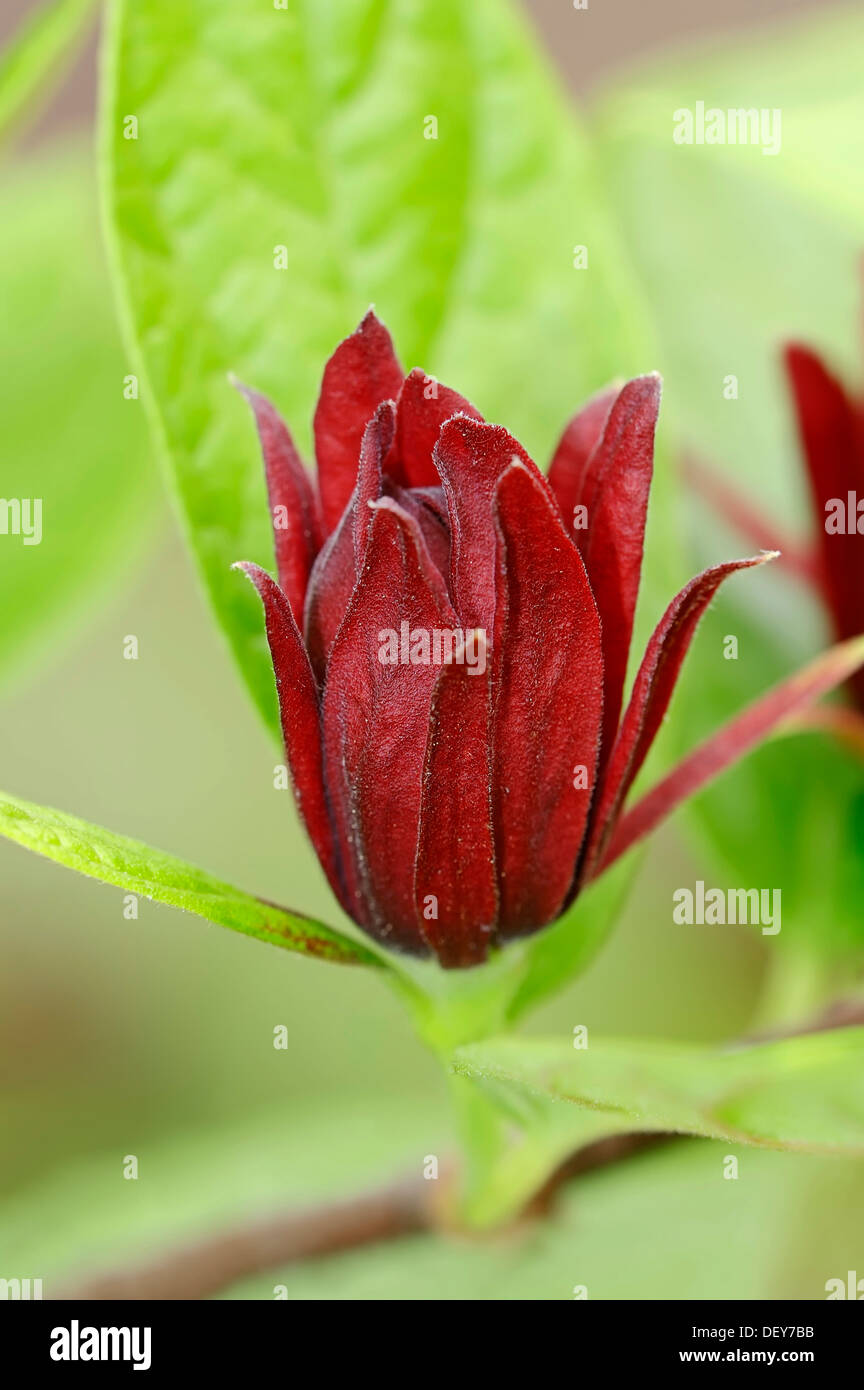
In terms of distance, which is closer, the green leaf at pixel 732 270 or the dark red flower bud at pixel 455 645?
the dark red flower bud at pixel 455 645

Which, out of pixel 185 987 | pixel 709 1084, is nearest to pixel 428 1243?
pixel 709 1084

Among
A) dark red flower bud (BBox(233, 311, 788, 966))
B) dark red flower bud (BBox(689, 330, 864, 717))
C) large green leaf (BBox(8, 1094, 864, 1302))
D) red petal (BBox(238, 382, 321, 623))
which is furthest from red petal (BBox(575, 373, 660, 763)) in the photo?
large green leaf (BBox(8, 1094, 864, 1302))

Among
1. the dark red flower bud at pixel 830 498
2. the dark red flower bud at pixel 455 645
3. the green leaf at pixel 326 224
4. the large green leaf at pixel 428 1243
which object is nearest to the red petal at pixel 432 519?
the dark red flower bud at pixel 455 645
